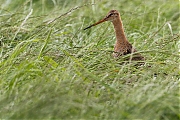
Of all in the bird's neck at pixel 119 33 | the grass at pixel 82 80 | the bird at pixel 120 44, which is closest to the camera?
the grass at pixel 82 80

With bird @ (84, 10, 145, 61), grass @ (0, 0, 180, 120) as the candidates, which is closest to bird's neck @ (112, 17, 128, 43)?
bird @ (84, 10, 145, 61)

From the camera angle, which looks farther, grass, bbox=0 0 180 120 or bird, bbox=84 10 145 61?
bird, bbox=84 10 145 61

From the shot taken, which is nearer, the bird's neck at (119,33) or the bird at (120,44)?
the bird at (120,44)

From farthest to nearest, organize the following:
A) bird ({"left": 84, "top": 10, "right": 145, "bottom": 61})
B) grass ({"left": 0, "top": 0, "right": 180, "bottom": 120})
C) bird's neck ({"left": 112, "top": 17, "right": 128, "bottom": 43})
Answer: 1. bird's neck ({"left": 112, "top": 17, "right": 128, "bottom": 43})
2. bird ({"left": 84, "top": 10, "right": 145, "bottom": 61})
3. grass ({"left": 0, "top": 0, "right": 180, "bottom": 120})

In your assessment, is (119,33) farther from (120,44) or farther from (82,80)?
(82,80)

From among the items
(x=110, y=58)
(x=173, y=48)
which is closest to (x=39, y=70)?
(x=110, y=58)

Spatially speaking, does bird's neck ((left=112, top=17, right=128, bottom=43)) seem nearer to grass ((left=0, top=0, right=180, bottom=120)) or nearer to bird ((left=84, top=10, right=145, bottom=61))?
bird ((left=84, top=10, right=145, bottom=61))

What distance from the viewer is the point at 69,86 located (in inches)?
147

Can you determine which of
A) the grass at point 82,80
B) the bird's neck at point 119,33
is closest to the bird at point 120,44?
the bird's neck at point 119,33

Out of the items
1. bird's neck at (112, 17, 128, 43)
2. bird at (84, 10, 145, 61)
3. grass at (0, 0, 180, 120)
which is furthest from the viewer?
bird's neck at (112, 17, 128, 43)

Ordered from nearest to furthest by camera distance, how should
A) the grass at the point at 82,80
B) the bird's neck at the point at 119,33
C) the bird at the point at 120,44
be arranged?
the grass at the point at 82,80
the bird at the point at 120,44
the bird's neck at the point at 119,33

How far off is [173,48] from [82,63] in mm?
1175

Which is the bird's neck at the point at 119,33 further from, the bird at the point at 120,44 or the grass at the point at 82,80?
the grass at the point at 82,80

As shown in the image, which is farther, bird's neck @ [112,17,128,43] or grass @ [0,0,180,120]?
bird's neck @ [112,17,128,43]
